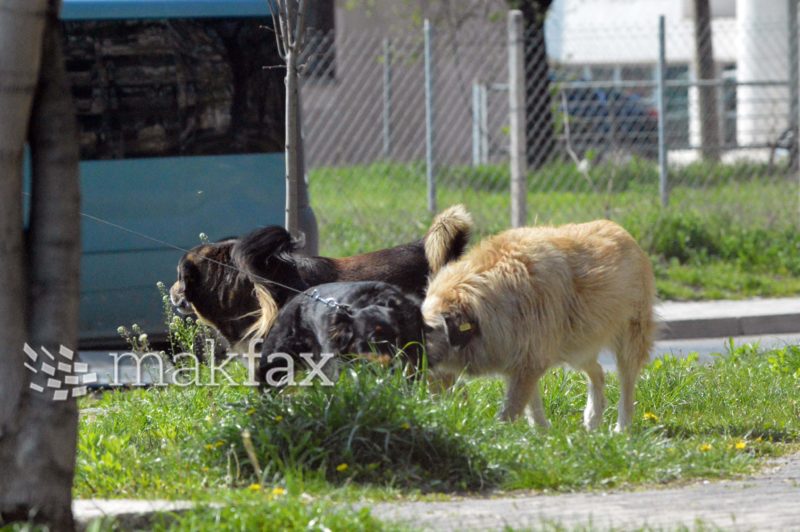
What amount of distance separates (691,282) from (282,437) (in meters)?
7.96

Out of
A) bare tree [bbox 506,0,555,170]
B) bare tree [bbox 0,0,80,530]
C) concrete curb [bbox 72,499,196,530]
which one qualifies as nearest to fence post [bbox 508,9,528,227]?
bare tree [bbox 506,0,555,170]

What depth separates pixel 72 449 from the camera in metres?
4.04

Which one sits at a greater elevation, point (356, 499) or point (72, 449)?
point (72, 449)

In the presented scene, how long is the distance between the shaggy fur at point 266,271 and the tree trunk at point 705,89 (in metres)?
8.27

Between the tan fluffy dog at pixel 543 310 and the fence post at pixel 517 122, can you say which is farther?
the fence post at pixel 517 122

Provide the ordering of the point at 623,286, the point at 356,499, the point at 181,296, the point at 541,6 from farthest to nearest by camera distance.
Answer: the point at 541,6 < the point at 181,296 < the point at 623,286 < the point at 356,499

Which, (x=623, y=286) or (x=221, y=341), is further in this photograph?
(x=221, y=341)

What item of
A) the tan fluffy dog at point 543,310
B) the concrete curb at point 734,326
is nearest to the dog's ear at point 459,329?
the tan fluffy dog at point 543,310

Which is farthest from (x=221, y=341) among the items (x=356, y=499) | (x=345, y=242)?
(x=345, y=242)

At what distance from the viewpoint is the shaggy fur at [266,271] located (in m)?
6.22

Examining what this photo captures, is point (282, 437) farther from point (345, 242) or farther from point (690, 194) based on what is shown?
point (690, 194)

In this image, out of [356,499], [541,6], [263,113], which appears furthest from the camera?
[541,6]

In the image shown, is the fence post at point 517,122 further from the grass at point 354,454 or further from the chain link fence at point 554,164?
the grass at point 354,454

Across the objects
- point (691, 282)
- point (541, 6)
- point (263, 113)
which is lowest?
point (691, 282)
